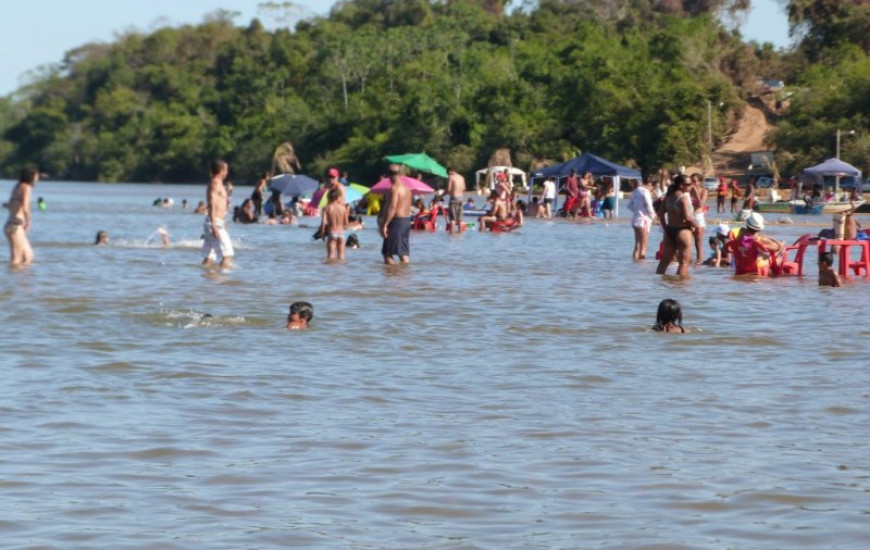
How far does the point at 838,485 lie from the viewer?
6.06m

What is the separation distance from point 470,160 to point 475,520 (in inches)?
3039

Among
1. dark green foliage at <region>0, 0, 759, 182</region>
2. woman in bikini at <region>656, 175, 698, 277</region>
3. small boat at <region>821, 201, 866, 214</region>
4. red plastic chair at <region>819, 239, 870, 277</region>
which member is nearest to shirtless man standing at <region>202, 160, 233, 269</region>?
woman in bikini at <region>656, 175, 698, 277</region>

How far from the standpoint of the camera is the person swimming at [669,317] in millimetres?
11055

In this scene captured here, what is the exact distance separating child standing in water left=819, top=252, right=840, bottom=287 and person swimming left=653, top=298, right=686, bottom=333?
4749mm

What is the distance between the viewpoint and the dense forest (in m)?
70.6

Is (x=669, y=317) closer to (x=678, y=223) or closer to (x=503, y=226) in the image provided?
(x=678, y=223)

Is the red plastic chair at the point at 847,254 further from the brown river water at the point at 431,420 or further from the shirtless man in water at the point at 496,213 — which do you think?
the shirtless man in water at the point at 496,213

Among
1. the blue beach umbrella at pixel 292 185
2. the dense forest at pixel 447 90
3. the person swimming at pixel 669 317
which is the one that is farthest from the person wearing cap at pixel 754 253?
the dense forest at pixel 447 90

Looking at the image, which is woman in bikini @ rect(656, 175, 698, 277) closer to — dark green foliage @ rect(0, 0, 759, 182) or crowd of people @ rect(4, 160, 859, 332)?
crowd of people @ rect(4, 160, 859, 332)

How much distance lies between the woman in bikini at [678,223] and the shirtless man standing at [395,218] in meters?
2.95

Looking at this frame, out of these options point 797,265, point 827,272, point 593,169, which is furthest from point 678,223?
point 593,169

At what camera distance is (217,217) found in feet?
54.4

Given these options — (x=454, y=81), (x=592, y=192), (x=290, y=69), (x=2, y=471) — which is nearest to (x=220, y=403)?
(x=2, y=471)

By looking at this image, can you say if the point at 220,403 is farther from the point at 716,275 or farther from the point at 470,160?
the point at 470,160
